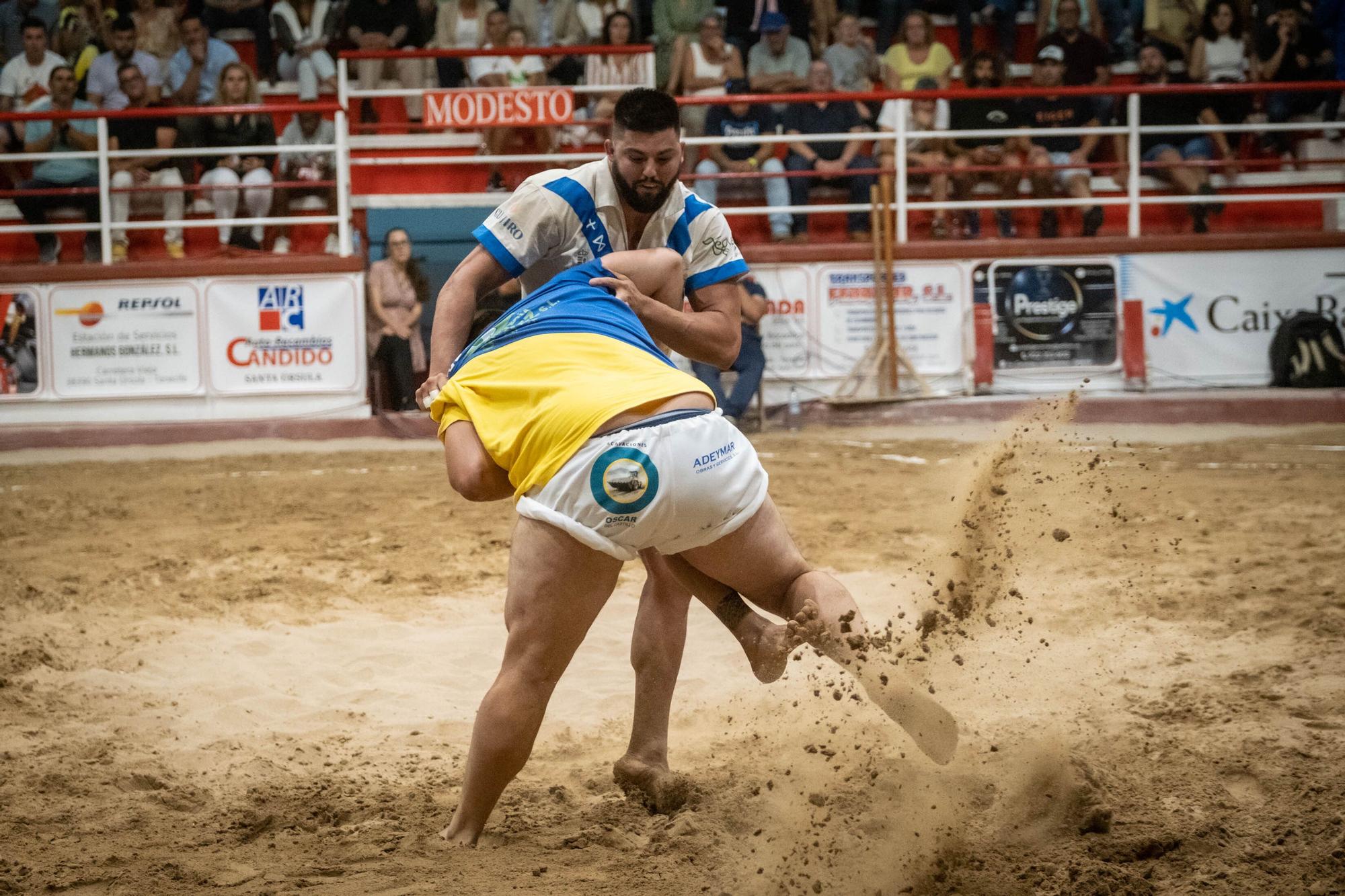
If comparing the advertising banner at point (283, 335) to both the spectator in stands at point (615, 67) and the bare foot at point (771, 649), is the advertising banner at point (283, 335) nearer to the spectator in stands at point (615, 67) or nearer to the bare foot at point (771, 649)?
the spectator in stands at point (615, 67)

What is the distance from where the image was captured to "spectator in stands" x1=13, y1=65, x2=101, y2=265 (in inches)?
509

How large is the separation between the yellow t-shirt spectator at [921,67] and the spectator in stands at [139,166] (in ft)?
25.3

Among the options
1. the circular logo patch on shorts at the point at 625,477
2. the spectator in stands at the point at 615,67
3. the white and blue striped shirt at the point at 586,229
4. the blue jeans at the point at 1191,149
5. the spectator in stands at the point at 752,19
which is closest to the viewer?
the circular logo patch on shorts at the point at 625,477

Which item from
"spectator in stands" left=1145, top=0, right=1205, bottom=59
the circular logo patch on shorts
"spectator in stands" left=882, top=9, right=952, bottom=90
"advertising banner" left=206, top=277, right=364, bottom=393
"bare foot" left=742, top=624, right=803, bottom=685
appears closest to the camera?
the circular logo patch on shorts

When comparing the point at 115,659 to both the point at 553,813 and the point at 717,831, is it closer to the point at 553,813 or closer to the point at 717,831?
the point at 553,813

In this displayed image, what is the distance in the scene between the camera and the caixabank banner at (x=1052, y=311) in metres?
12.2

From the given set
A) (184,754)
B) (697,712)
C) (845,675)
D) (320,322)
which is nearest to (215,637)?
(184,754)

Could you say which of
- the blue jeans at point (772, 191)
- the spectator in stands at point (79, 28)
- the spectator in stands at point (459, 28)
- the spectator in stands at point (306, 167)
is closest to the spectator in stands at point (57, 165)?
the spectator in stands at point (79, 28)

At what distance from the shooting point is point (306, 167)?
13.1m

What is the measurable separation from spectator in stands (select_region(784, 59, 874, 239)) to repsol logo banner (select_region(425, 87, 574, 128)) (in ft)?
8.10

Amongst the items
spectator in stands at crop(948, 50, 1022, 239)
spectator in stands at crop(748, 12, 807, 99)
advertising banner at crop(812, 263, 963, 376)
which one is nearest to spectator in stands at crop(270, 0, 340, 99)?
spectator in stands at crop(748, 12, 807, 99)

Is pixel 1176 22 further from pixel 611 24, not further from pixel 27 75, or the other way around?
pixel 27 75

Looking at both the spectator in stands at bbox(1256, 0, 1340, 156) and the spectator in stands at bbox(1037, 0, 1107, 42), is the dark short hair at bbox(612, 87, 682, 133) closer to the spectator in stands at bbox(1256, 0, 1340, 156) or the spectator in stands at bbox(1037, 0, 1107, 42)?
the spectator in stands at bbox(1037, 0, 1107, 42)

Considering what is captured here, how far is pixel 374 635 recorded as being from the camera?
17.3ft
